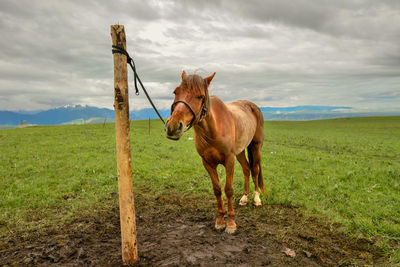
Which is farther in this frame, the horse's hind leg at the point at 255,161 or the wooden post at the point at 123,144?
the horse's hind leg at the point at 255,161

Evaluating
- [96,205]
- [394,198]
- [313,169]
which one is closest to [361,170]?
[313,169]

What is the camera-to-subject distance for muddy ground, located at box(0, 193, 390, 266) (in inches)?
159

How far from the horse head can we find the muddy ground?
7.53 feet

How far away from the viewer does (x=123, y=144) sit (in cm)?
367

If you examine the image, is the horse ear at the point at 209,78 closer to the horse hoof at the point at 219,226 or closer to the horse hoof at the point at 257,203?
the horse hoof at the point at 219,226

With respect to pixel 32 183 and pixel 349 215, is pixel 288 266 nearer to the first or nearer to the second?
pixel 349 215

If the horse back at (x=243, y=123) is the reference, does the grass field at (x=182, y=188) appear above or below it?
below

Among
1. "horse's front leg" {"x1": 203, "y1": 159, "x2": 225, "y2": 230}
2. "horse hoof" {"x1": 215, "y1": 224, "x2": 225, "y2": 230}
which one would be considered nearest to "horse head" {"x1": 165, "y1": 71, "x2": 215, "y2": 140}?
"horse's front leg" {"x1": 203, "y1": 159, "x2": 225, "y2": 230}

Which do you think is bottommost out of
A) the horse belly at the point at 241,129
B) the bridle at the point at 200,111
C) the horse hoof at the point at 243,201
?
the horse hoof at the point at 243,201

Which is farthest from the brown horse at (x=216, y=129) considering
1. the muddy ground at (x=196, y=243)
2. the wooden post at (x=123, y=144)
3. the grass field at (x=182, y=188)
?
the grass field at (x=182, y=188)

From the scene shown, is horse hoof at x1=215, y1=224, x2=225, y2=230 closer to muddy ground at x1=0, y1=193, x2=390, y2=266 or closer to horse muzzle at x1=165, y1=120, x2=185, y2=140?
muddy ground at x1=0, y1=193, x2=390, y2=266

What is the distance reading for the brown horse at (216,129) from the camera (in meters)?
3.72

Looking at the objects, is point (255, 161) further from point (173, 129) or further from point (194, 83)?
point (173, 129)

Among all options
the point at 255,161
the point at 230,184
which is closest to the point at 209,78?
the point at 230,184
